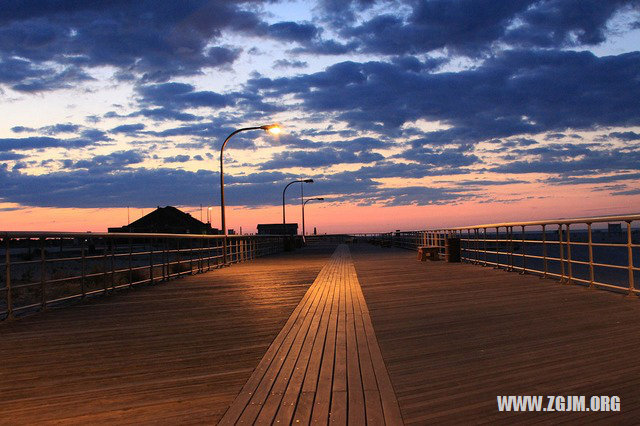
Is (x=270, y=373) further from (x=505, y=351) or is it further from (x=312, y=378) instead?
(x=505, y=351)

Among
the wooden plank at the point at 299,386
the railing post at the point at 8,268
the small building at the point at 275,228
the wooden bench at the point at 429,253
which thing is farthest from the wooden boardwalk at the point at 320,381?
the small building at the point at 275,228

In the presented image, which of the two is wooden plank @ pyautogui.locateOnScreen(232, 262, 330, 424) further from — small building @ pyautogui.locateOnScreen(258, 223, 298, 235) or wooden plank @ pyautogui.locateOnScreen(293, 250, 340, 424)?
small building @ pyautogui.locateOnScreen(258, 223, 298, 235)

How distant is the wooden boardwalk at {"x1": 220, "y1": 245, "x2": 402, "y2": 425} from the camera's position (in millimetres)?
3695

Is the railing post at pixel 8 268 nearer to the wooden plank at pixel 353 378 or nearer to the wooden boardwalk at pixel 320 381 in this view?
the wooden boardwalk at pixel 320 381

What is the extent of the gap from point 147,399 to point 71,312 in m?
5.69

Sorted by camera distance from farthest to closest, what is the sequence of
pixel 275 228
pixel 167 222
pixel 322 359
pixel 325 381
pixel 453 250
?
pixel 275 228, pixel 167 222, pixel 453 250, pixel 322 359, pixel 325 381

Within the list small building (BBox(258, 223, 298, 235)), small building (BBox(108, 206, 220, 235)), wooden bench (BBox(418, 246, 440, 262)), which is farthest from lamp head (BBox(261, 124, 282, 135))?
small building (BBox(258, 223, 298, 235))

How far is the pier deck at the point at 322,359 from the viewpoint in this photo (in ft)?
12.8

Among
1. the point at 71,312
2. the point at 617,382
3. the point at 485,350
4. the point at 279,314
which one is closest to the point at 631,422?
the point at 617,382

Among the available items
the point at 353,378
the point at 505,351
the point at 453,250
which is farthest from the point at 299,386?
the point at 453,250

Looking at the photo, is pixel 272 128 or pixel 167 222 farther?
pixel 167 222

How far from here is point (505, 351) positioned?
5430 mm

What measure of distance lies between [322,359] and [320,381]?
2.53ft

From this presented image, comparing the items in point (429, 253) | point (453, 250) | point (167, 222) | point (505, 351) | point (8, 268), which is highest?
point (167, 222)
